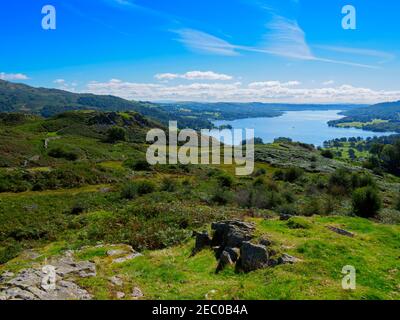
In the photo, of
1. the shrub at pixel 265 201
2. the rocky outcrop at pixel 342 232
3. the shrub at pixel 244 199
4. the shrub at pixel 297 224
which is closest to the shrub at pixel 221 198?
the shrub at pixel 244 199

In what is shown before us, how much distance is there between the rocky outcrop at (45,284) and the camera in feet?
42.4

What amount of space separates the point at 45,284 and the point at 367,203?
29.1 metres

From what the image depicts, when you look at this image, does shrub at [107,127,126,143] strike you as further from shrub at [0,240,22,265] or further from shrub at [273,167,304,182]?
shrub at [0,240,22,265]

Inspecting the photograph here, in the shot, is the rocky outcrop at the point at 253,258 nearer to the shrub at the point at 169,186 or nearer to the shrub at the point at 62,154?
the shrub at the point at 169,186

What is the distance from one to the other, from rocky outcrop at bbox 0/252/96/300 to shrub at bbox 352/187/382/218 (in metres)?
25.9

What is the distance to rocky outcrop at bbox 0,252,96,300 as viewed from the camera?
42.4ft

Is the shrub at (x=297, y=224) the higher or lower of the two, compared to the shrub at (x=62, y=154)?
higher

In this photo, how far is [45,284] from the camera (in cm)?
1395

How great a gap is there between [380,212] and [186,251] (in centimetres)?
2309

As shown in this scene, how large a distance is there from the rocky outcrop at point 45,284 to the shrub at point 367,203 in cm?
2594

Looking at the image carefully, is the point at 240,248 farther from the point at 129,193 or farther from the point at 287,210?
the point at 129,193
